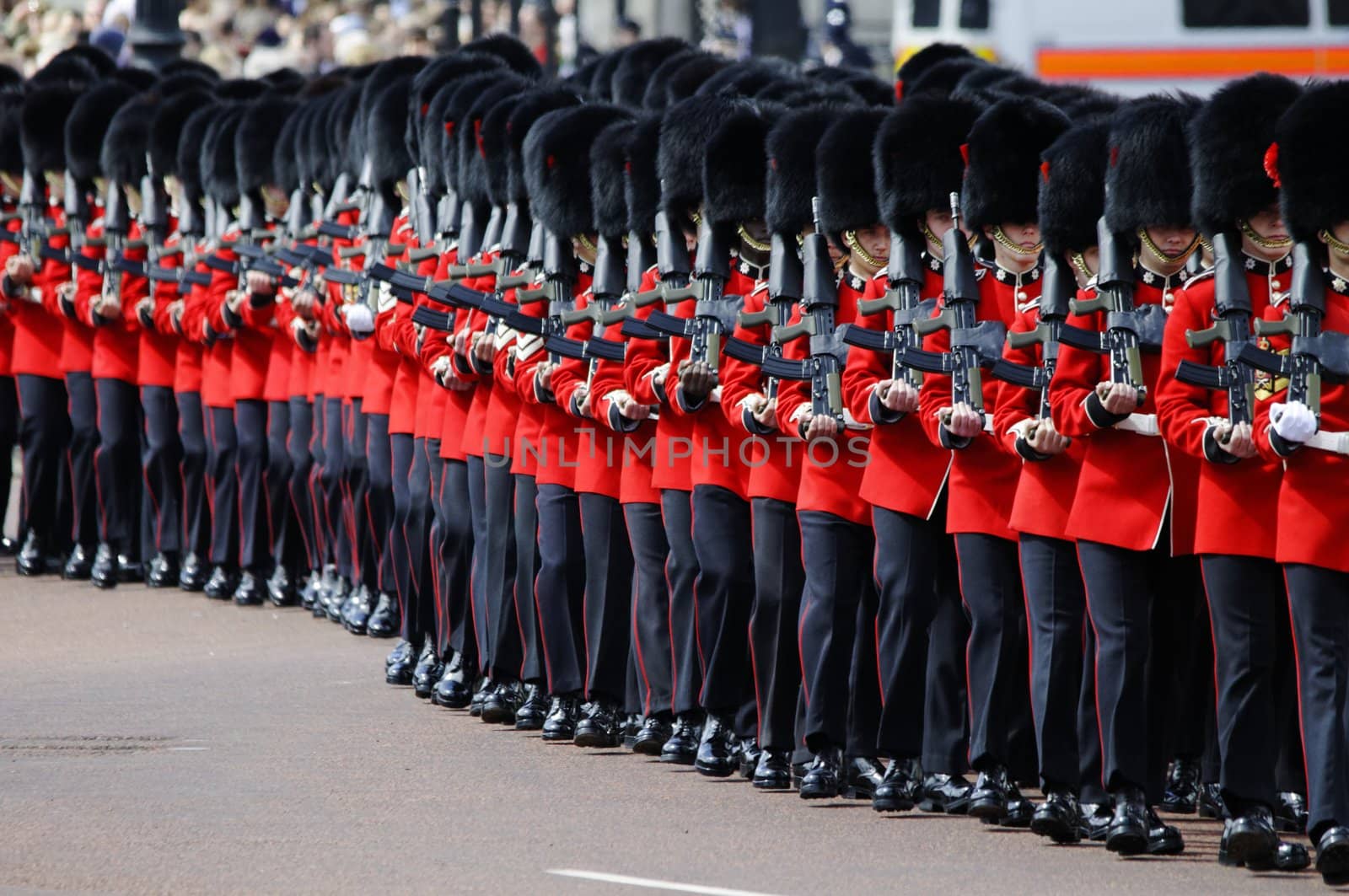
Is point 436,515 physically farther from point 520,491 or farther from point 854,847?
point 854,847

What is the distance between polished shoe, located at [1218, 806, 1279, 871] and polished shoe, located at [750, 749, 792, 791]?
63.2 inches

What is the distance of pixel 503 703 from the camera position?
9.30 metres

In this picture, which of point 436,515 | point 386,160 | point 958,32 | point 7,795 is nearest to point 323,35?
point 958,32

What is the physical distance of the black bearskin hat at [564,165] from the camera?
9.16m

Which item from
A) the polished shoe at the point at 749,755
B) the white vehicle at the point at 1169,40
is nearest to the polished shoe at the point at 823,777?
the polished shoe at the point at 749,755

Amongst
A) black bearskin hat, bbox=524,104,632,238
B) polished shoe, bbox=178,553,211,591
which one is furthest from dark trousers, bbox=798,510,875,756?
polished shoe, bbox=178,553,211,591

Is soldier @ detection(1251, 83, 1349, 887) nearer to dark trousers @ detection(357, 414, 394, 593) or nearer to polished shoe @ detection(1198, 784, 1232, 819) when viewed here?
polished shoe @ detection(1198, 784, 1232, 819)

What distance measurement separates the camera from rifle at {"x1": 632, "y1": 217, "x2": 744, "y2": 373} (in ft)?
27.2

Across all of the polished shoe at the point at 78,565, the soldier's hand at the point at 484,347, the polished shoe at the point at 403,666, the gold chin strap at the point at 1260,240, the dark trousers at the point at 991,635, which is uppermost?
the gold chin strap at the point at 1260,240

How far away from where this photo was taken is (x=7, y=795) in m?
7.89

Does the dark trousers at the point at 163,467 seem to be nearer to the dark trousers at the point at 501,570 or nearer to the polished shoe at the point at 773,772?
the dark trousers at the point at 501,570

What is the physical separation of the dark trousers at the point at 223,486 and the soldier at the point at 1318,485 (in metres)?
6.72

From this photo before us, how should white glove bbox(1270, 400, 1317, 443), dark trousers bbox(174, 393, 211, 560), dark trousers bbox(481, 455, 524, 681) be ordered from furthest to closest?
dark trousers bbox(174, 393, 211, 560), dark trousers bbox(481, 455, 524, 681), white glove bbox(1270, 400, 1317, 443)

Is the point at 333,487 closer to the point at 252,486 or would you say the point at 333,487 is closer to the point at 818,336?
the point at 252,486
